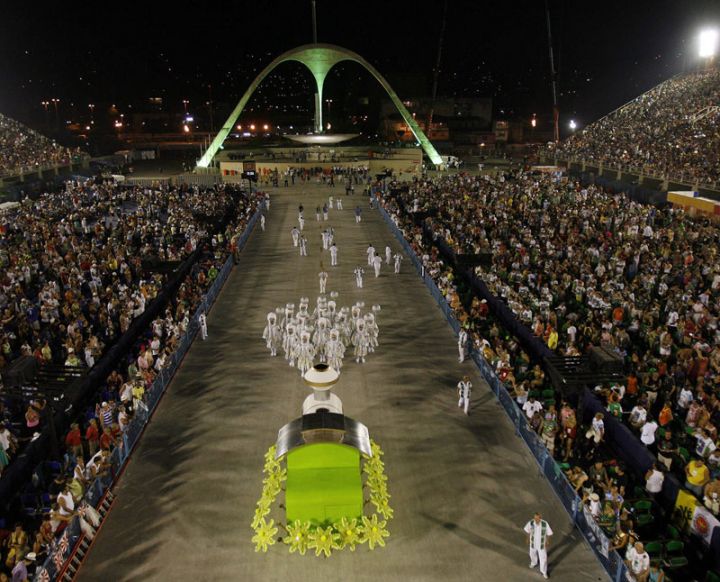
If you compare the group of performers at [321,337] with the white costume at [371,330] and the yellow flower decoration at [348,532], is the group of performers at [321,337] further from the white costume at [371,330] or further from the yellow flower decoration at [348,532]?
the yellow flower decoration at [348,532]

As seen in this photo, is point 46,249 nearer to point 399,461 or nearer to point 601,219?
point 399,461

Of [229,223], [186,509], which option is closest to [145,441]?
[186,509]

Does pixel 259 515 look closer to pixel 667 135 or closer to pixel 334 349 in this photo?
pixel 334 349

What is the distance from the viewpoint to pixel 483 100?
9638cm

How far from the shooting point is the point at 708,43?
57094mm

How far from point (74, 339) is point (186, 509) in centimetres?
797

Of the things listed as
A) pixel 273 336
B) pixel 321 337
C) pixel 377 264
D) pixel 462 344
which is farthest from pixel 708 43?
pixel 273 336

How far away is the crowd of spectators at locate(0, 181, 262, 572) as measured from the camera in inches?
461

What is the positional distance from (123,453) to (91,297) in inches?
446

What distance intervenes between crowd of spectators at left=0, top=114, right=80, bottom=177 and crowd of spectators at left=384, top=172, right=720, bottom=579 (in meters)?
35.1

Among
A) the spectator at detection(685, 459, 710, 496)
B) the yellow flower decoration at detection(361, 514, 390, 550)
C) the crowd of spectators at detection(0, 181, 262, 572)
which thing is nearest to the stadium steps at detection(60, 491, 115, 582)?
the crowd of spectators at detection(0, 181, 262, 572)

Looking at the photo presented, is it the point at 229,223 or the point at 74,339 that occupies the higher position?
the point at 229,223

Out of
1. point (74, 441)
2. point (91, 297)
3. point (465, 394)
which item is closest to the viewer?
point (74, 441)

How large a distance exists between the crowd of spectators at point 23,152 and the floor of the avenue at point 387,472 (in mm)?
39382
